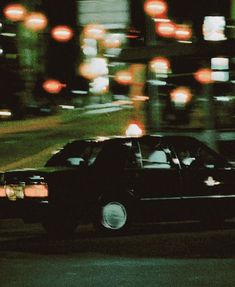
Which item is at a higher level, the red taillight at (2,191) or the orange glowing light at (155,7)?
the orange glowing light at (155,7)

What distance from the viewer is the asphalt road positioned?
8562 millimetres

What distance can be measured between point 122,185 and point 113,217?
0.49m

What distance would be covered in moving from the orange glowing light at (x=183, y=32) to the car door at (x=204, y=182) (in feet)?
48.6

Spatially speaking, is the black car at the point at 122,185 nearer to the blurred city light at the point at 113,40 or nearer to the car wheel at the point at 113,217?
the car wheel at the point at 113,217

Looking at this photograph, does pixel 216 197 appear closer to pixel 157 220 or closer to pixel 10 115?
pixel 157 220

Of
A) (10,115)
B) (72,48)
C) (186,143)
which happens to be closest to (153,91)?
(10,115)

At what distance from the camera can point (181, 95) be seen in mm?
28141

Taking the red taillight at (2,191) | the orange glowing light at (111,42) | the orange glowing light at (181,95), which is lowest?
the orange glowing light at (181,95)

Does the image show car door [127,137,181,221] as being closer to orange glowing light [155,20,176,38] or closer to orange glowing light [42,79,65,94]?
orange glowing light [155,20,176,38]

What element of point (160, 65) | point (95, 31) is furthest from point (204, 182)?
point (95, 31)

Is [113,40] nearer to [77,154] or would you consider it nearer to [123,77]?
[123,77]

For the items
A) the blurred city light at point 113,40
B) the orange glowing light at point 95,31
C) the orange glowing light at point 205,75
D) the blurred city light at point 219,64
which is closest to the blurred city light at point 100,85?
the blurred city light at point 113,40

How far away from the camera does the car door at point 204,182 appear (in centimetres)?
1345

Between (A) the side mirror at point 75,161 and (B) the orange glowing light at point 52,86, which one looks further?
(B) the orange glowing light at point 52,86
